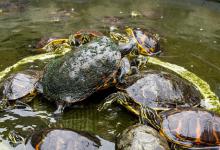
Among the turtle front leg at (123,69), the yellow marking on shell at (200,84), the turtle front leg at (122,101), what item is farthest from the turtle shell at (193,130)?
the turtle front leg at (123,69)

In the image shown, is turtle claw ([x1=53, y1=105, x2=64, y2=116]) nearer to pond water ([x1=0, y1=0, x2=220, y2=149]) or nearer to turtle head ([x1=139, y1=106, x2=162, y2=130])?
pond water ([x1=0, y1=0, x2=220, y2=149])

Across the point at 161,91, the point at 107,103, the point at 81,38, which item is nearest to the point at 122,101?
the point at 107,103

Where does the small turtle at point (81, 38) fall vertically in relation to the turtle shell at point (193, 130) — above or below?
above

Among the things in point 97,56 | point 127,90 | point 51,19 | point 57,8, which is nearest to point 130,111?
point 127,90

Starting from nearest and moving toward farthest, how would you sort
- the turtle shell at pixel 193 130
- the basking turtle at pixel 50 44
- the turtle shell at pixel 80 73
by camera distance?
1. the turtle shell at pixel 193 130
2. the turtle shell at pixel 80 73
3. the basking turtle at pixel 50 44

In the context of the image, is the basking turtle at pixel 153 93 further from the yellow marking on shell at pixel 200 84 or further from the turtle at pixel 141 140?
the turtle at pixel 141 140

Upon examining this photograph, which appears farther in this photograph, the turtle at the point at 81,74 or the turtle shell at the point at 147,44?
the turtle shell at the point at 147,44

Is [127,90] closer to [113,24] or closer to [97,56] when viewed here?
[97,56]
